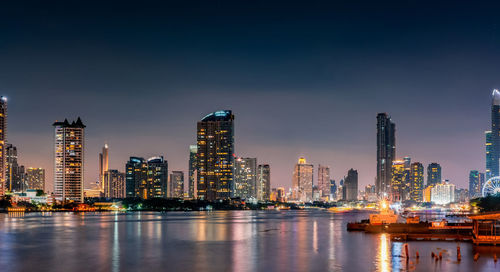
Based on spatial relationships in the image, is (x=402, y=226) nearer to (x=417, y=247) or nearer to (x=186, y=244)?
(x=417, y=247)

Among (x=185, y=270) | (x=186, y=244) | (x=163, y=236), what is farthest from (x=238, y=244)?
(x=185, y=270)

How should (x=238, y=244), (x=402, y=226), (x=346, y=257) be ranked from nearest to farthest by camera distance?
(x=346, y=257), (x=238, y=244), (x=402, y=226)

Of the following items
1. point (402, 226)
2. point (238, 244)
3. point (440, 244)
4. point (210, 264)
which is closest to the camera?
point (210, 264)

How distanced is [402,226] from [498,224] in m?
30.6

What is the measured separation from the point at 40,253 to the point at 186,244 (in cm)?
2322

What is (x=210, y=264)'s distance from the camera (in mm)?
64250

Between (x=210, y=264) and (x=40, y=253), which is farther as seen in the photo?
(x=40, y=253)

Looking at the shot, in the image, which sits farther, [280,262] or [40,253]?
[40,253]

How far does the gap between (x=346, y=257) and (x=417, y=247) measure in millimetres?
13602

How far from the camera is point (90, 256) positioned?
71.8m

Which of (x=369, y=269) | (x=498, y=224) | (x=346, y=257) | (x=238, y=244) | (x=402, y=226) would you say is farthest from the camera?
(x=402, y=226)

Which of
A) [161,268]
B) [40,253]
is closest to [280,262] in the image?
[161,268]

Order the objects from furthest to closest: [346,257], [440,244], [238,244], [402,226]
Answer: [402,226]
[238,244]
[440,244]
[346,257]

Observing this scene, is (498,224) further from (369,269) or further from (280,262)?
(280,262)
